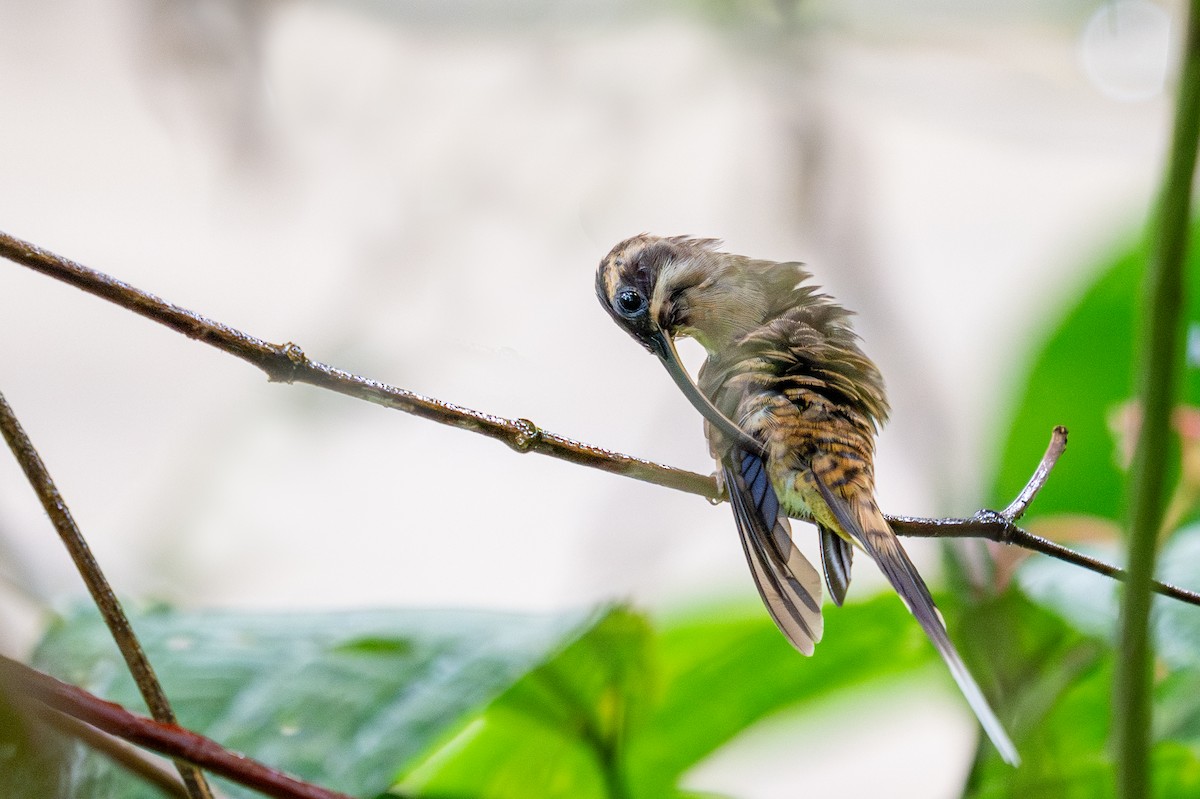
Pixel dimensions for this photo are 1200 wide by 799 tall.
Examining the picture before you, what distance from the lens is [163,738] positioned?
32 centimetres

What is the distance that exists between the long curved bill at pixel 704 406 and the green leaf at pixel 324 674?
0.61 ft

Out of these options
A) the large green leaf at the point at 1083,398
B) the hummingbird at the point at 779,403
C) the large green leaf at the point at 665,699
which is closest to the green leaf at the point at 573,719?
the large green leaf at the point at 665,699

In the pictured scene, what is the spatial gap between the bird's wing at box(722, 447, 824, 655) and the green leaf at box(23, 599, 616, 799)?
0.17 m

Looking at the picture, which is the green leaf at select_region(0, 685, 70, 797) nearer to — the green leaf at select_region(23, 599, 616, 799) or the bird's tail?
the green leaf at select_region(23, 599, 616, 799)

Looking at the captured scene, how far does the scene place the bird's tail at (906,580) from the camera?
1.21 ft

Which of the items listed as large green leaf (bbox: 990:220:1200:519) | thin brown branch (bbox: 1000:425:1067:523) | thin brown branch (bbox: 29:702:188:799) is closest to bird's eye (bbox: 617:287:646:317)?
thin brown branch (bbox: 1000:425:1067:523)

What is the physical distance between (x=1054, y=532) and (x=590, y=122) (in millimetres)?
946

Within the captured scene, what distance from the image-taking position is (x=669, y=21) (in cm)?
157

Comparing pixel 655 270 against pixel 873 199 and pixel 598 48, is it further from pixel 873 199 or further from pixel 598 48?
pixel 598 48

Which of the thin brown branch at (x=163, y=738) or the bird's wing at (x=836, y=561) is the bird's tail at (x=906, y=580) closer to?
the bird's wing at (x=836, y=561)

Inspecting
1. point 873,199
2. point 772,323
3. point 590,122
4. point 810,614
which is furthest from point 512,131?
point 810,614

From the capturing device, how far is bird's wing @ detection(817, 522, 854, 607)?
0.48 meters

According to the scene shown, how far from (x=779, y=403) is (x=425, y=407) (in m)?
0.23

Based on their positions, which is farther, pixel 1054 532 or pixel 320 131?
pixel 320 131
